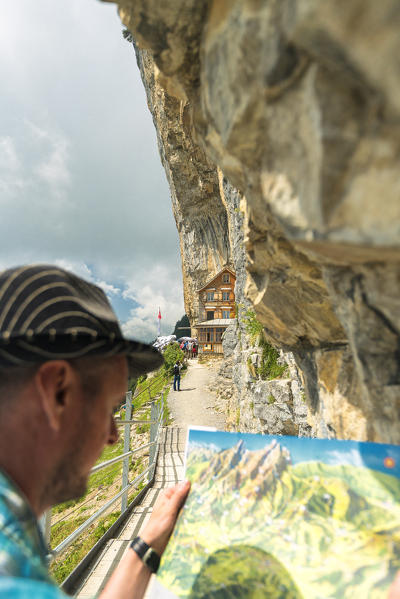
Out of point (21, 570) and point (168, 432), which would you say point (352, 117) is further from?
point (168, 432)

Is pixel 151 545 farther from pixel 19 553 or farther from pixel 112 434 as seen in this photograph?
pixel 19 553

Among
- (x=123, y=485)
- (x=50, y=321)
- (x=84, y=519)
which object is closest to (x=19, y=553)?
(x=50, y=321)

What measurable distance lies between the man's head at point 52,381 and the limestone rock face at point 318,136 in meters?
0.84

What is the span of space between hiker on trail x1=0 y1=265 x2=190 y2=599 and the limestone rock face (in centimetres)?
84

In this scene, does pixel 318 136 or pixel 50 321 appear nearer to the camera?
pixel 318 136

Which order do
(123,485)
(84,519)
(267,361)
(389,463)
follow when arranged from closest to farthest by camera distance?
(389,463) → (123,485) → (267,361) → (84,519)

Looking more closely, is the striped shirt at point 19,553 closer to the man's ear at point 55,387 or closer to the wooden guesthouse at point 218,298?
the man's ear at point 55,387

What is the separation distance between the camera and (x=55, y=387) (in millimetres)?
1038

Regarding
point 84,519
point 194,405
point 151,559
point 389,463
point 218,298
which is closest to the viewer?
point 389,463

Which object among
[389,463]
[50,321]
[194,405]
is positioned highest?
[50,321]

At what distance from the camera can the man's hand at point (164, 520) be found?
154 centimetres

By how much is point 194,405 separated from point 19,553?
14.6 metres

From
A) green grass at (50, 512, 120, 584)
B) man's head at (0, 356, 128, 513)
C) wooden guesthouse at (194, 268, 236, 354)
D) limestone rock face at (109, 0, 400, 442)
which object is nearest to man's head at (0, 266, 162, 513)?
man's head at (0, 356, 128, 513)

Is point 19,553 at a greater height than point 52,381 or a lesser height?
lesser
